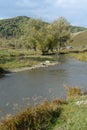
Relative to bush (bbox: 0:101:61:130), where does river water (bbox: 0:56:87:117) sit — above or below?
below

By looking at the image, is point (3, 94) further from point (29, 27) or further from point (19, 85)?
point (29, 27)

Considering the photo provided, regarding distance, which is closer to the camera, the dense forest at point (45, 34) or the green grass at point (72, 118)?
the green grass at point (72, 118)

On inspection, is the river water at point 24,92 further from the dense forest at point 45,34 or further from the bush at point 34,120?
the dense forest at point 45,34

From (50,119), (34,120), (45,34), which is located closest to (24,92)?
(50,119)

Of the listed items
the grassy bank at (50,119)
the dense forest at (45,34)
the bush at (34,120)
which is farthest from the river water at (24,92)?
the dense forest at (45,34)

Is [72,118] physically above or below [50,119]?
above

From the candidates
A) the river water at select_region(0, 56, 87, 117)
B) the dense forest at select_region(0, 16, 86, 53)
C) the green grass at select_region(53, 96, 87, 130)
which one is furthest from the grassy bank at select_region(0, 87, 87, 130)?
the dense forest at select_region(0, 16, 86, 53)

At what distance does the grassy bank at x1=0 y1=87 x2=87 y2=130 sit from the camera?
13.2 metres

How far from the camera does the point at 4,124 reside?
43.0 feet

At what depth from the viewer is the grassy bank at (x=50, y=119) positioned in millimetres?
13203

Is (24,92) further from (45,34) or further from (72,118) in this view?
(45,34)

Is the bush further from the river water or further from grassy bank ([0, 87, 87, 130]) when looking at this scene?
the river water

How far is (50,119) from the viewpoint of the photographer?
14.7 metres

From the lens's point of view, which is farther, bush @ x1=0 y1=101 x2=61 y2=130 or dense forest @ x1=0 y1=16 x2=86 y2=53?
dense forest @ x1=0 y1=16 x2=86 y2=53
